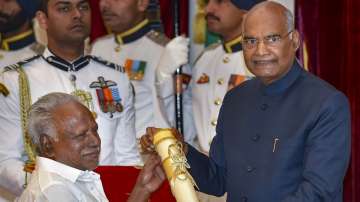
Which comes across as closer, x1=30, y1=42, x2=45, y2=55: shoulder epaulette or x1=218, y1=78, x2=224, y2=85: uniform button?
x1=218, y1=78, x2=224, y2=85: uniform button

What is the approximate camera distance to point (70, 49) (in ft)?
13.4

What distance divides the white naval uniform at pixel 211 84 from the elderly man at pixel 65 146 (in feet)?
6.13

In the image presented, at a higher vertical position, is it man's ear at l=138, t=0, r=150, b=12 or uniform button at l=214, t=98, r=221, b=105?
man's ear at l=138, t=0, r=150, b=12

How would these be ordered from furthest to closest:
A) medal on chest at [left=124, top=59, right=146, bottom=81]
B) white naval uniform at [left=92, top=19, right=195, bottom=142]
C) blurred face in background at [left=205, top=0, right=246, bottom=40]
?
1. medal on chest at [left=124, top=59, right=146, bottom=81]
2. white naval uniform at [left=92, top=19, right=195, bottom=142]
3. blurred face in background at [left=205, top=0, right=246, bottom=40]

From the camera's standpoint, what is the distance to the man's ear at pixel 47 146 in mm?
2799

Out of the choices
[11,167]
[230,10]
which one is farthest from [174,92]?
[11,167]

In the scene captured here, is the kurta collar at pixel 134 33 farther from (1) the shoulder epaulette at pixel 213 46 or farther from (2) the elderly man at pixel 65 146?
(2) the elderly man at pixel 65 146

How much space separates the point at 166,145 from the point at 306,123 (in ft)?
1.49

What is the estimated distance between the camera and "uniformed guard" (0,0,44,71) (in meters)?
5.30

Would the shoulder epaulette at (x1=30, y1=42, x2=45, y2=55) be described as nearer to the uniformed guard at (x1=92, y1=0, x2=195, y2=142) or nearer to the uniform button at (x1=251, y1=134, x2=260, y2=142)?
the uniformed guard at (x1=92, y1=0, x2=195, y2=142)

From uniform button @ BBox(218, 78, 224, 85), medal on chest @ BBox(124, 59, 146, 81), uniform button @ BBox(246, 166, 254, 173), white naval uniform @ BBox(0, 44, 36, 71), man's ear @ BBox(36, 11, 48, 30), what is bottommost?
uniform button @ BBox(246, 166, 254, 173)

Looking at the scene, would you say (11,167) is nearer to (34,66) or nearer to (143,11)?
(34,66)

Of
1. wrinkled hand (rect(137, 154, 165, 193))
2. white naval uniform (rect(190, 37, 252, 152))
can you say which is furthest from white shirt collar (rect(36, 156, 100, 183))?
white naval uniform (rect(190, 37, 252, 152))

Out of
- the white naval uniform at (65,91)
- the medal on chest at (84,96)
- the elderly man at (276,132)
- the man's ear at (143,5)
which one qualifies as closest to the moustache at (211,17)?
the man's ear at (143,5)
